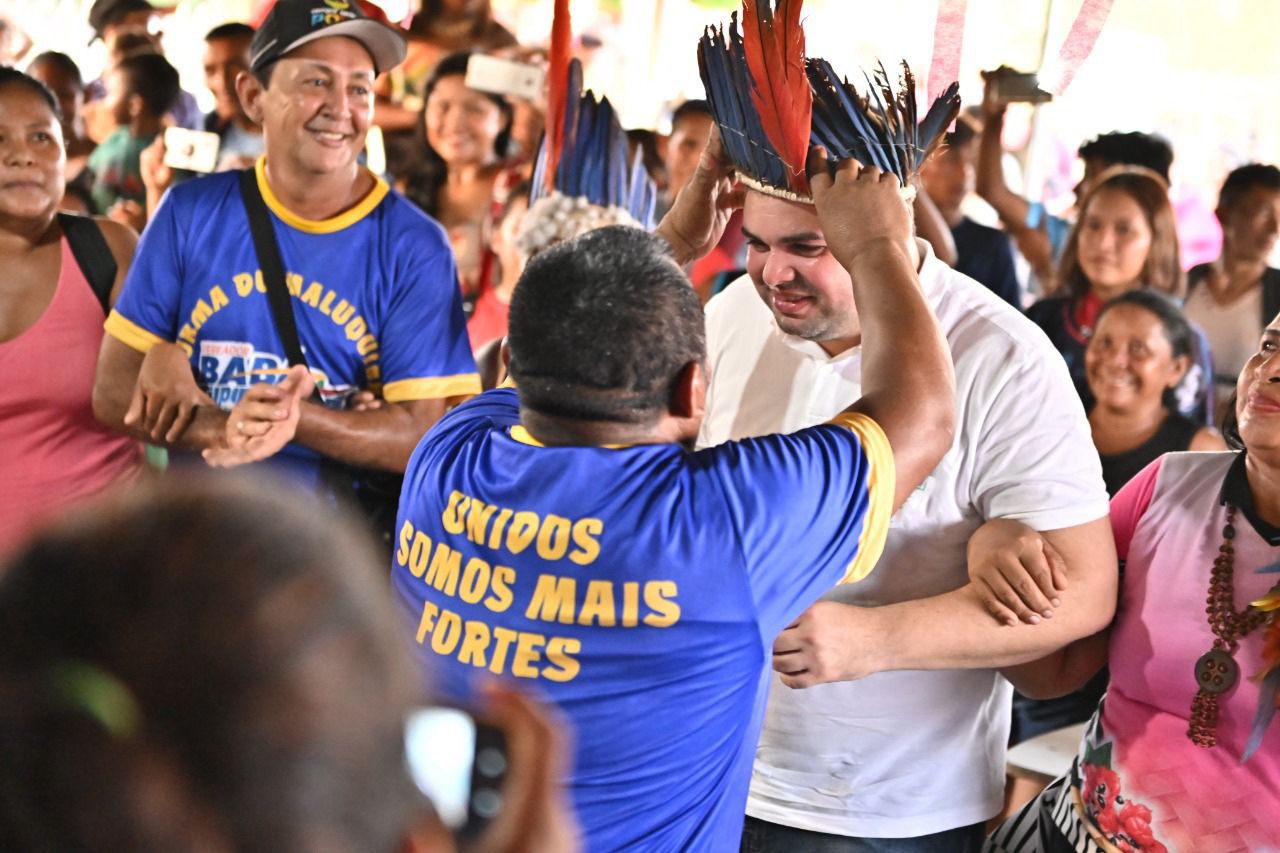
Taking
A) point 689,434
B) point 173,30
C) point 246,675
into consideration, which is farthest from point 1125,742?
point 173,30

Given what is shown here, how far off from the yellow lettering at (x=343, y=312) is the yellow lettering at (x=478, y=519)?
129cm

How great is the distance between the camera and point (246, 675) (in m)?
0.53

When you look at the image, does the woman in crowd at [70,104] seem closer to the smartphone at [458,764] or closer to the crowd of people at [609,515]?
the crowd of people at [609,515]

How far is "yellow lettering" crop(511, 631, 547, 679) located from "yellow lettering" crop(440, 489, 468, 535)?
157 millimetres

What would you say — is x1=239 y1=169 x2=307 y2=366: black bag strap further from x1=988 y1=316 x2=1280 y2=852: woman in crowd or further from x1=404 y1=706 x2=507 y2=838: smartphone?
x1=404 y1=706 x2=507 y2=838: smartphone

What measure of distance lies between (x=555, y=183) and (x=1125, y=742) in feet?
6.59

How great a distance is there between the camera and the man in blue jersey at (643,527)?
4.58ft

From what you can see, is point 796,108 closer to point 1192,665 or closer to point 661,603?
point 661,603

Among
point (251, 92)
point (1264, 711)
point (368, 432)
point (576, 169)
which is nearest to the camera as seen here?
point (1264, 711)

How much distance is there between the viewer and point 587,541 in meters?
1.40

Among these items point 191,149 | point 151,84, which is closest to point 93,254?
point 191,149

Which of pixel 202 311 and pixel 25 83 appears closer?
pixel 202 311

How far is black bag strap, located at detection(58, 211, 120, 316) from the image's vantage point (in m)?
2.99

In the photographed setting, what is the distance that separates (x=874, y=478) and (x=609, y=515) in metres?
0.31
